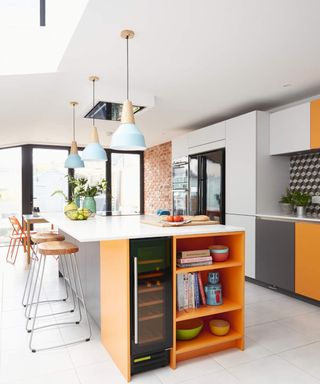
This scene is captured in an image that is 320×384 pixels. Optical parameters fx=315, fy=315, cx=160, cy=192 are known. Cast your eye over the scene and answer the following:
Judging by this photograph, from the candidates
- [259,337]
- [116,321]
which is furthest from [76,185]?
[259,337]

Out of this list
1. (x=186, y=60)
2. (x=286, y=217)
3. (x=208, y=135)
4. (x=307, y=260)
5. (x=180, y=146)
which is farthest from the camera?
(x=180, y=146)

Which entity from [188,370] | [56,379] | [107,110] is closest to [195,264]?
[188,370]

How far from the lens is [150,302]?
213cm

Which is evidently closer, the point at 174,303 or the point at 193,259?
the point at 174,303

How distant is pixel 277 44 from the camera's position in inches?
102

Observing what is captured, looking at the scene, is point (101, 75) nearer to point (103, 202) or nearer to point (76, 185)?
point (76, 185)

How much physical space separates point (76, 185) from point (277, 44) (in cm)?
254

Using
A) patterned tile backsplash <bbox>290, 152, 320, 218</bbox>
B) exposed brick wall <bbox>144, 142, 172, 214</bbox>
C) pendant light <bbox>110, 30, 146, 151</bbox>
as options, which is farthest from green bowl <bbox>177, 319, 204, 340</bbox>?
exposed brick wall <bbox>144, 142, 172, 214</bbox>

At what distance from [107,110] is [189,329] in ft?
9.17

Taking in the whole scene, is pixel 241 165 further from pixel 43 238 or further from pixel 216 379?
pixel 216 379

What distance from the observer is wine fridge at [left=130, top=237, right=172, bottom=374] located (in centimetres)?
204

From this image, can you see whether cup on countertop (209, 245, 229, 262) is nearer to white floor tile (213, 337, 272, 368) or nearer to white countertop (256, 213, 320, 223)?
white floor tile (213, 337, 272, 368)

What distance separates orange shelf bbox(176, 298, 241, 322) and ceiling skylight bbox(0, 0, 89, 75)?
2.41 m

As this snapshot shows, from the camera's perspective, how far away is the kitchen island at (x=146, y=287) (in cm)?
204
